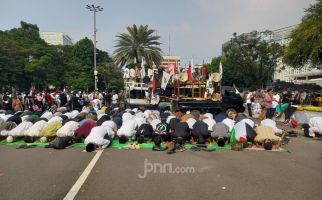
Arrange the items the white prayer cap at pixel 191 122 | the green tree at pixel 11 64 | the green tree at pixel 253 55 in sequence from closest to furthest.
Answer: the white prayer cap at pixel 191 122
the green tree at pixel 11 64
the green tree at pixel 253 55

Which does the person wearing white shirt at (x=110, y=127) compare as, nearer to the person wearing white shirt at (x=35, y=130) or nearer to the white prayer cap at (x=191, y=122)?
the person wearing white shirt at (x=35, y=130)

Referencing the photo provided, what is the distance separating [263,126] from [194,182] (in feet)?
17.6

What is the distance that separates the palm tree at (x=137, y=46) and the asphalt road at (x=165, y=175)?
33564 millimetres

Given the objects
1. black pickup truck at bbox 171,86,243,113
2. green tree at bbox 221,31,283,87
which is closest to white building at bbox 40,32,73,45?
green tree at bbox 221,31,283,87

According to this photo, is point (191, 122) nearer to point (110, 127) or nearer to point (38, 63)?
point (110, 127)

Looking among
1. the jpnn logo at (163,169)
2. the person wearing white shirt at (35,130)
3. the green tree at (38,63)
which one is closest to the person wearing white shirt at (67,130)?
the person wearing white shirt at (35,130)

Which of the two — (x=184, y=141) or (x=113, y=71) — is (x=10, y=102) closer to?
(x=184, y=141)

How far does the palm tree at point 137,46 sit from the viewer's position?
4400 cm

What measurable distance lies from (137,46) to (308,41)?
890 inches

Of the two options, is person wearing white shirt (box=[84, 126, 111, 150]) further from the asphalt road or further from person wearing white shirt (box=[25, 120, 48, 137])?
person wearing white shirt (box=[25, 120, 48, 137])

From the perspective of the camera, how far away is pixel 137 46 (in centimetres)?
4409

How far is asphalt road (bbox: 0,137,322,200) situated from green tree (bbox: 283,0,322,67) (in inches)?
691

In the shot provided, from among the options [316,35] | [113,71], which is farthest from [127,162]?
[113,71]

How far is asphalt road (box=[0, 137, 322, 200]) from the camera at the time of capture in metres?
6.73
